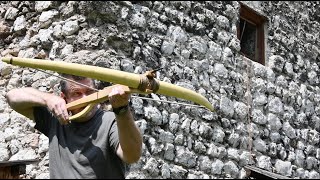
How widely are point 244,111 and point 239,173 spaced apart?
697 millimetres

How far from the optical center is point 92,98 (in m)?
3.49

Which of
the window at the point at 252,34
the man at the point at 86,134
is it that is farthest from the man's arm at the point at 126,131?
the window at the point at 252,34

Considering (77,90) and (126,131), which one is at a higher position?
(77,90)

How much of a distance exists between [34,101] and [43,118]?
137 millimetres

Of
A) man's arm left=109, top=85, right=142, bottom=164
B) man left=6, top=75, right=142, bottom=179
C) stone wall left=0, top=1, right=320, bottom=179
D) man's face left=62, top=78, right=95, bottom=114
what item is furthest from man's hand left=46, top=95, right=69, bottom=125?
stone wall left=0, top=1, right=320, bottom=179

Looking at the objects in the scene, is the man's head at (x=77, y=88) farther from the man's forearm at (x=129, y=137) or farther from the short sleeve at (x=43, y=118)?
the man's forearm at (x=129, y=137)

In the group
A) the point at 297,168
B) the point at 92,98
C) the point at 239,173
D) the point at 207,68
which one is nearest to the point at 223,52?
the point at 207,68

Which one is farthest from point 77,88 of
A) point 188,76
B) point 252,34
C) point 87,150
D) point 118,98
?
point 252,34

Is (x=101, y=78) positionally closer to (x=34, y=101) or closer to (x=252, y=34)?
(x=34, y=101)

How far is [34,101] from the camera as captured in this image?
3.76m

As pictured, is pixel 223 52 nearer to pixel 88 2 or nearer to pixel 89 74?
pixel 88 2

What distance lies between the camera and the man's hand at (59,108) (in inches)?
135

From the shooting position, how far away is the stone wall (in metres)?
5.16

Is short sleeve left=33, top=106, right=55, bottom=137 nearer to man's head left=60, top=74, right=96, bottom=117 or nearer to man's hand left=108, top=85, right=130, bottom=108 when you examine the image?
man's head left=60, top=74, right=96, bottom=117
